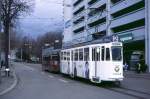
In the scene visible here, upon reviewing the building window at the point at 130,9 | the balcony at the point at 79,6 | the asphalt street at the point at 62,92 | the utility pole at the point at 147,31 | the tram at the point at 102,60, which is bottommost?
the asphalt street at the point at 62,92

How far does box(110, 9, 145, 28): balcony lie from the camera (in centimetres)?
6044

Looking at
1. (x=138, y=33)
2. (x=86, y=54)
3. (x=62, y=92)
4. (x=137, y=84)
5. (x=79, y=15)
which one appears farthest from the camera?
(x=79, y=15)

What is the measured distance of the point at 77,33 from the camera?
11019 centimetres

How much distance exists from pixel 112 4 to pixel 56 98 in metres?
A: 58.4

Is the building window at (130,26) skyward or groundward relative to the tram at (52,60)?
skyward

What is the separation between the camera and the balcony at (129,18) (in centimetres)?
6044

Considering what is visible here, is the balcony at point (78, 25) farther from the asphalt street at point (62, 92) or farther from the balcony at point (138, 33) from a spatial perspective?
the asphalt street at point (62, 92)

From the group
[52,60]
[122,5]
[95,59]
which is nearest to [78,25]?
[122,5]

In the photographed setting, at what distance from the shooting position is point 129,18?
65.2 m

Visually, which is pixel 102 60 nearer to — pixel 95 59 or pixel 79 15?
pixel 95 59

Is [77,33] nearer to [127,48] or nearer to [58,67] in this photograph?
[127,48]

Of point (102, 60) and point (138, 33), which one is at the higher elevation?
point (138, 33)

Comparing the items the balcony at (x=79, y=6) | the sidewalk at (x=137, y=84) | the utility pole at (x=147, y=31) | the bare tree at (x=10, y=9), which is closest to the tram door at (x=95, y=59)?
the sidewalk at (x=137, y=84)

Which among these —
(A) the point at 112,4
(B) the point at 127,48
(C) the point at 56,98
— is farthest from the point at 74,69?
(A) the point at 112,4
